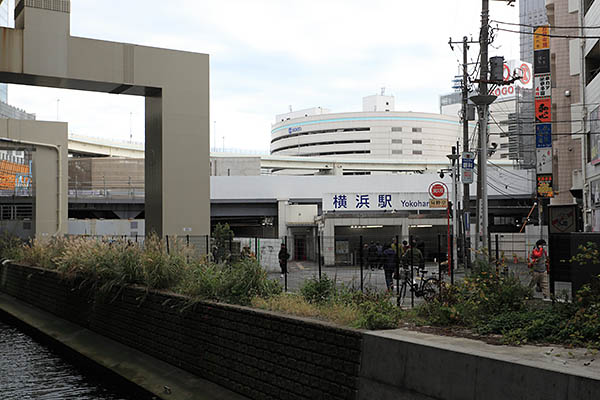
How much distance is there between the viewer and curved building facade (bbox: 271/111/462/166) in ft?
511

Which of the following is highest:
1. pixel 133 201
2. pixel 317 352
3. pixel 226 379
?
pixel 133 201

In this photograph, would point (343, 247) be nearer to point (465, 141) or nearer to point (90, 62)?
point (465, 141)

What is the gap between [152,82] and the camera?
742 inches

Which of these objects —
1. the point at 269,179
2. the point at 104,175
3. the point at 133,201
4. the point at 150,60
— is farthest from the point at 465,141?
the point at 104,175

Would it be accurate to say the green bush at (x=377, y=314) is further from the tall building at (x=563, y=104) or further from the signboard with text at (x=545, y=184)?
the tall building at (x=563, y=104)

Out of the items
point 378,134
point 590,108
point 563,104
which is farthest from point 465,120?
point 378,134

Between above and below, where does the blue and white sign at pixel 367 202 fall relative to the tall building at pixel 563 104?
below

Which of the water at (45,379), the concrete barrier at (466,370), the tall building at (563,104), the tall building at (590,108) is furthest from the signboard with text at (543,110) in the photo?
the concrete barrier at (466,370)

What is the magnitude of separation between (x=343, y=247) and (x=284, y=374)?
1771cm

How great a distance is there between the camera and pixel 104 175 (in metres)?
76.3

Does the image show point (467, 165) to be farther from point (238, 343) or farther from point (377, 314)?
point (377, 314)

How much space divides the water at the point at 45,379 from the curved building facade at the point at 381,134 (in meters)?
140

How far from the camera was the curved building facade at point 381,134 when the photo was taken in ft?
511

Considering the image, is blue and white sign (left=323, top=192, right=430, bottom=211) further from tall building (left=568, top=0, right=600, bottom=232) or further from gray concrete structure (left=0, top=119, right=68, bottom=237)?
gray concrete structure (left=0, top=119, right=68, bottom=237)
